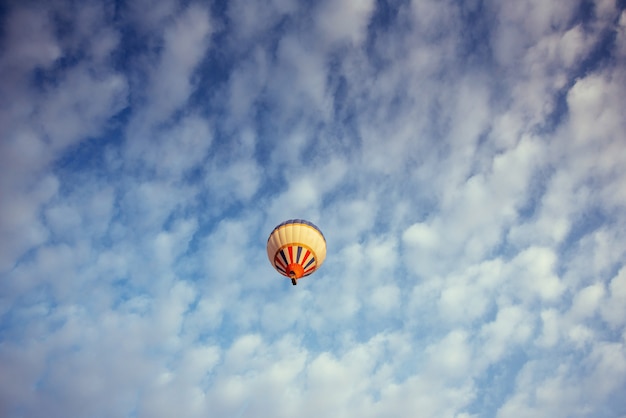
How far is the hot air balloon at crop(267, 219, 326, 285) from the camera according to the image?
19938 mm

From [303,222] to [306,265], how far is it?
2801 mm

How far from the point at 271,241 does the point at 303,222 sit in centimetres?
242

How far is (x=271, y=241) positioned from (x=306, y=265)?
2.76 m

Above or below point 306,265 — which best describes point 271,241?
above

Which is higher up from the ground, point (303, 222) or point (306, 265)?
point (303, 222)

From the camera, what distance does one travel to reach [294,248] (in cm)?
1984

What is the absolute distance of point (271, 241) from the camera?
20.6 m

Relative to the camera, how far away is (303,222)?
20.8 m

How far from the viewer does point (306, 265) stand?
2053 centimetres

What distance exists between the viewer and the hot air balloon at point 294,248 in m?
19.9
